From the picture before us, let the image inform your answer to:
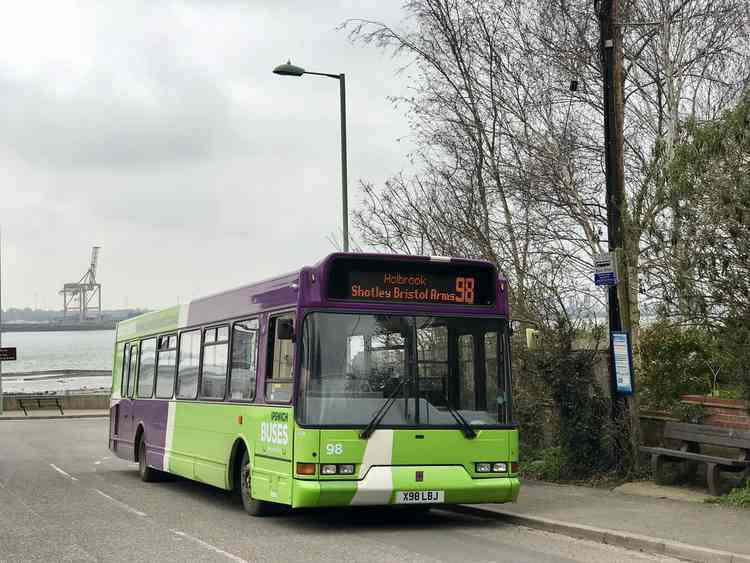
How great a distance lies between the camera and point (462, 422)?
12273 mm

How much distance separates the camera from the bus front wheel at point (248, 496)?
13.2 m

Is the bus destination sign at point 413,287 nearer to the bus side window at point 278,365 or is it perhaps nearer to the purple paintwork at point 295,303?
the purple paintwork at point 295,303

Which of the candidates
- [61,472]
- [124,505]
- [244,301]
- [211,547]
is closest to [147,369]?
[61,472]

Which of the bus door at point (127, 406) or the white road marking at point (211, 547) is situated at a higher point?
the bus door at point (127, 406)

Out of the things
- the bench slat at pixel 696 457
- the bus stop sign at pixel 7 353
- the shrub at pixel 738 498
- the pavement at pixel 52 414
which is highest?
the bus stop sign at pixel 7 353

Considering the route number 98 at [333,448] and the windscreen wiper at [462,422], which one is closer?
the route number 98 at [333,448]

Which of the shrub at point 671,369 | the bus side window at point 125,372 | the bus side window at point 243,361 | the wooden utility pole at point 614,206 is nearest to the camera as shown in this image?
the bus side window at point 243,361

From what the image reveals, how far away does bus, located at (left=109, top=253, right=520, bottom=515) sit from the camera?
11.8 metres

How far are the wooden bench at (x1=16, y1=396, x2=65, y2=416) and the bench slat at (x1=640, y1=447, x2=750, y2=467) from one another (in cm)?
3717

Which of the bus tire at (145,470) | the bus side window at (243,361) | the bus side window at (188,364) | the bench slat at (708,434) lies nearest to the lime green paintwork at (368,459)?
the bus side window at (243,361)

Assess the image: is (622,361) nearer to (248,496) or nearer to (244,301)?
(244,301)

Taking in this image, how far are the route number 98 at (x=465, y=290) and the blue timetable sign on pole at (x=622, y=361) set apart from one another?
3315 millimetres

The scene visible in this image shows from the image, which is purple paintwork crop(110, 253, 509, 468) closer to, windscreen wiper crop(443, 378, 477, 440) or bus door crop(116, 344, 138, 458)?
windscreen wiper crop(443, 378, 477, 440)

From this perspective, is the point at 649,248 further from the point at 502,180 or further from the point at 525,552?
the point at 525,552
